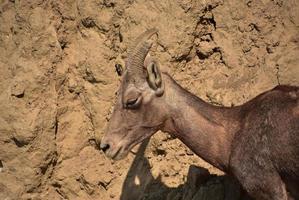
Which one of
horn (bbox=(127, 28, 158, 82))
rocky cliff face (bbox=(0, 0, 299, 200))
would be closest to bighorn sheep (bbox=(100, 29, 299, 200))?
horn (bbox=(127, 28, 158, 82))

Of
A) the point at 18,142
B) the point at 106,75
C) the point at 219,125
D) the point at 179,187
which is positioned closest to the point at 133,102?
the point at 219,125

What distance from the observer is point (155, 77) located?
27.9 feet

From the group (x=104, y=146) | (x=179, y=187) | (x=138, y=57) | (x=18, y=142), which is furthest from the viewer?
(x=18, y=142)

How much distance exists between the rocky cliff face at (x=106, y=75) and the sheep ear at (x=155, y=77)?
2.05 metres

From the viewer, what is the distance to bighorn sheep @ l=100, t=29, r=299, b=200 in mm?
7984

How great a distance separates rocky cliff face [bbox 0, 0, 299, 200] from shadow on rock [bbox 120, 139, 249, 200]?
0.06ft

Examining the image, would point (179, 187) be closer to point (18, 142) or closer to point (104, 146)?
point (104, 146)

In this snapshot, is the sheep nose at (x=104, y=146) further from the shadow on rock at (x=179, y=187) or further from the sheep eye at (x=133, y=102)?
the shadow on rock at (x=179, y=187)

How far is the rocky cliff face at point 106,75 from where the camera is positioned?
10.4m

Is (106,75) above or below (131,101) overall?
below

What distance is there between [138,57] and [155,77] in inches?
14.3

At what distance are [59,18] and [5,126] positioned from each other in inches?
84.7

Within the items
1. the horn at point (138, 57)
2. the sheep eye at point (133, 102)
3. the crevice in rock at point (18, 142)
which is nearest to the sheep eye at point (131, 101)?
the sheep eye at point (133, 102)

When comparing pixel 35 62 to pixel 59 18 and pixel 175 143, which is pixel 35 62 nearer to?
pixel 59 18
